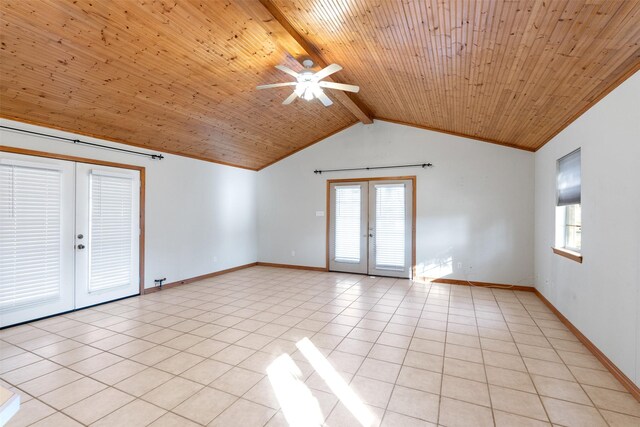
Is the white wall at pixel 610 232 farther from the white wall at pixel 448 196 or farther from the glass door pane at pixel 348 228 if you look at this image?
the glass door pane at pixel 348 228

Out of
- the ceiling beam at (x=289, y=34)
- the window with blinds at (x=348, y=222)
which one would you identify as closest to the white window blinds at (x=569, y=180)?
the ceiling beam at (x=289, y=34)

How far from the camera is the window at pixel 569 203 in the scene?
3.48 m

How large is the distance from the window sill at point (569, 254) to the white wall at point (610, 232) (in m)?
0.08

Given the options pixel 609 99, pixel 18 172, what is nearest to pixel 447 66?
pixel 609 99

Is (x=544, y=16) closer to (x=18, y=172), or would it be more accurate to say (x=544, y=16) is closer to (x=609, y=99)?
(x=609, y=99)

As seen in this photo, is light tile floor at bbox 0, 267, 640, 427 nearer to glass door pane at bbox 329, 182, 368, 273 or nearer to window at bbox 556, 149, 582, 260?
window at bbox 556, 149, 582, 260

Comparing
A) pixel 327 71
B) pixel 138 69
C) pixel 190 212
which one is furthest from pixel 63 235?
pixel 327 71

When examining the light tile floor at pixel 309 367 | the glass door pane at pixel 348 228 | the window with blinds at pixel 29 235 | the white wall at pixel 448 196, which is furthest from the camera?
the glass door pane at pixel 348 228

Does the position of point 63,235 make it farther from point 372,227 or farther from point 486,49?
point 486,49

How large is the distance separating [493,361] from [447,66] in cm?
305

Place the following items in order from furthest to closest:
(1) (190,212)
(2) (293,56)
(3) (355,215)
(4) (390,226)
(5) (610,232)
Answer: (3) (355,215) → (4) (390,226) → (1) (190,212) → (2) (293,56) → (5) (610,232)

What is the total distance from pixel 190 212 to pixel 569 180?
6139mm

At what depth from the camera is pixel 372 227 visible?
21.0 feet

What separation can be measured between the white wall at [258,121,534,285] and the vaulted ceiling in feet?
2.75
